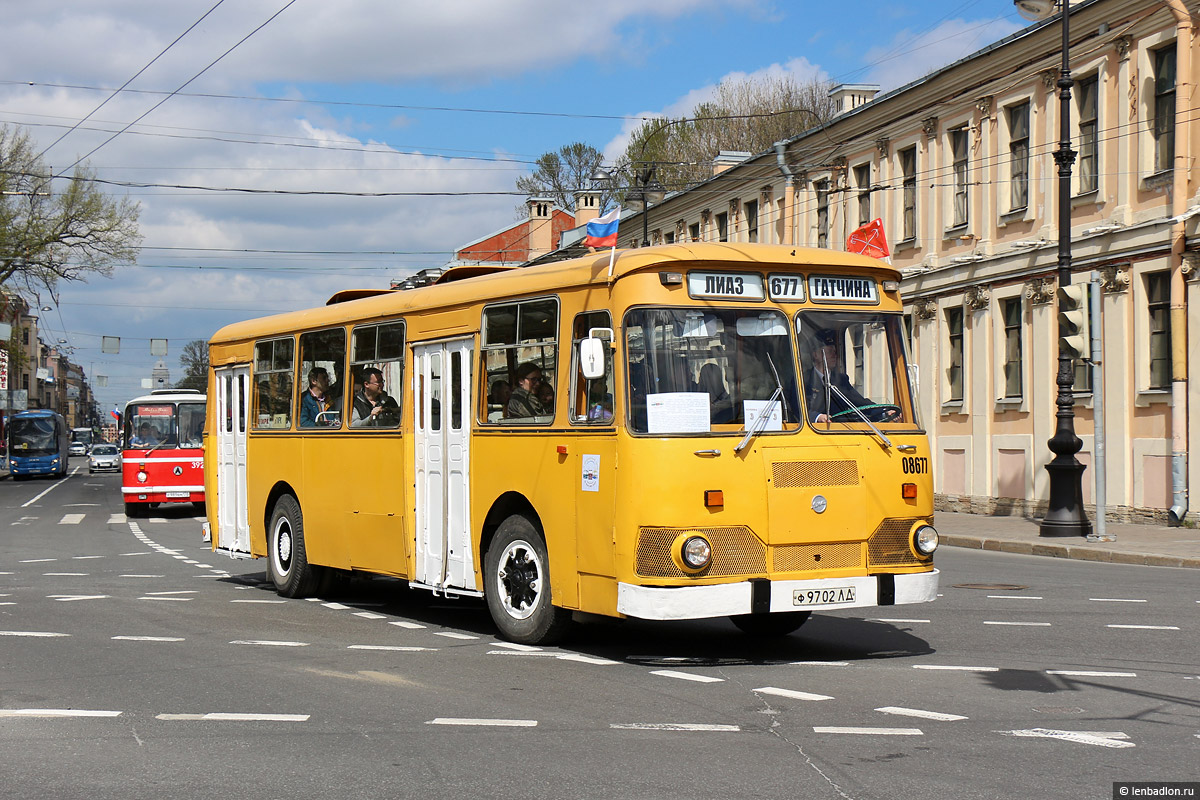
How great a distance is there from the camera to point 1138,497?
26.1 metres

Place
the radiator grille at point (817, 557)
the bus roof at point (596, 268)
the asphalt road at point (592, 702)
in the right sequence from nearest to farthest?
1. the asphalt road at point (592, 702)
2. the radiator grille at point (817, 557)
3. the bus roof at point (596, 268)

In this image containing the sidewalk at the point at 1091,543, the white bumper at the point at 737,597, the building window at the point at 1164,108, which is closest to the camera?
the white bumper at the point at 737,597

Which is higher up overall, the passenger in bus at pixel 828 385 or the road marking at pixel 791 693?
the passenger in bus at pixel 828 385

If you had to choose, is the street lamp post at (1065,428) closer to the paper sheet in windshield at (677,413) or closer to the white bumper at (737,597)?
the white bumper at (737,597)

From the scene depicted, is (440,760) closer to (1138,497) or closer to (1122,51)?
(1138,497)

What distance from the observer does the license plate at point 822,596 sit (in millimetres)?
9641

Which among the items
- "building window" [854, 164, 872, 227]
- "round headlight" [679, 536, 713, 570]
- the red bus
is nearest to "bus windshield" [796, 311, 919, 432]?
"round headlight" [679, 536, 713, 570]

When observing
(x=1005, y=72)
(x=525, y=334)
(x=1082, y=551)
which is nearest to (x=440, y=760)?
(x=525, y=334)

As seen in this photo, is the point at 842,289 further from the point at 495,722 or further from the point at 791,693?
the point at 495,722

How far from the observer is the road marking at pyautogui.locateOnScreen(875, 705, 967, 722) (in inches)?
305

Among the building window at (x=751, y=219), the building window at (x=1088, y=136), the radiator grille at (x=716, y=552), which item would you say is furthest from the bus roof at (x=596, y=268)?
the building window at (x=751, y=219)

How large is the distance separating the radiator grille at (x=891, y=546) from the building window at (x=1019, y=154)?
21.3 meters

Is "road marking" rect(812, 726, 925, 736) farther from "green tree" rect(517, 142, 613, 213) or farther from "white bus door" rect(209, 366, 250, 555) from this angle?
"green tree" rect(517, 142, 613, 213)

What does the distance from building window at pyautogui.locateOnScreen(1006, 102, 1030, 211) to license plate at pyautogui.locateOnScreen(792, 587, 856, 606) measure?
21847mm
